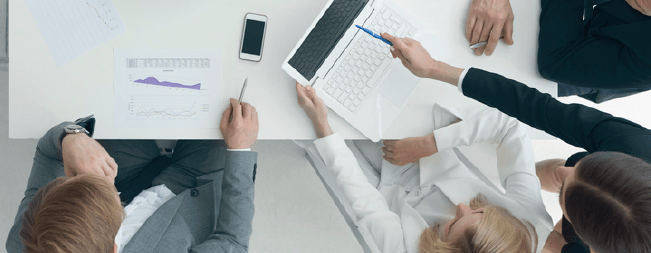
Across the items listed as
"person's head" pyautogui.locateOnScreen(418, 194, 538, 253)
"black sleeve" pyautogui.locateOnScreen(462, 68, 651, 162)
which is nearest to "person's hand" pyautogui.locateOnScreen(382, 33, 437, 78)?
"black sleeve" pyautogui.locateOnScreen(462, 68, 651, 162)

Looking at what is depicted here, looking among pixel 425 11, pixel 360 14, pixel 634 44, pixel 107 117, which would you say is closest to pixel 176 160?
pixel 107 117

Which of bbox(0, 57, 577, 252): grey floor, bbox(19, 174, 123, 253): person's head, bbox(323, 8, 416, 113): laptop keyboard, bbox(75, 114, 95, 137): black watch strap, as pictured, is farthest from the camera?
bbox(0, 57, 577, 252): grey floor

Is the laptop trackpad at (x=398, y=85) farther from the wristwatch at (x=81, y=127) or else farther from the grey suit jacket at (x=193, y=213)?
the wristwatch at (x=81, y=127)

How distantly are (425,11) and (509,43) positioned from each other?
10.2 inches

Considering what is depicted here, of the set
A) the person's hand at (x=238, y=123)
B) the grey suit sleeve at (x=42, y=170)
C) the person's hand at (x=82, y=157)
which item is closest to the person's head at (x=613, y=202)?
the person's hand at (x=238, y=123)

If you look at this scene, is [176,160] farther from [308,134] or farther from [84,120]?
[308,134]

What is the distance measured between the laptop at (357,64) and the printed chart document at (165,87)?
21cm

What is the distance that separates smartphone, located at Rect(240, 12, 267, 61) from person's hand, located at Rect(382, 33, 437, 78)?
0.33 meters

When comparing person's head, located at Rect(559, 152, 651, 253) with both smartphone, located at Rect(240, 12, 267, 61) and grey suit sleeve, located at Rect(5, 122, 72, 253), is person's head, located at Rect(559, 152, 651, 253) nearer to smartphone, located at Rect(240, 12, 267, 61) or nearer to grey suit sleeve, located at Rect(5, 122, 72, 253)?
smartphone, located at Rect(240, 12, 267, 61)

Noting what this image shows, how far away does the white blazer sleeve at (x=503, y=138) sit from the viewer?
105cm

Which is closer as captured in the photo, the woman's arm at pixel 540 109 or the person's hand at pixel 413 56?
the woman's arm at pixel 540 109

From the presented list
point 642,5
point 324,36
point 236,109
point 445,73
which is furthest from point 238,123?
point 642,5

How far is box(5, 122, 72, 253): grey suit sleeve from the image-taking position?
0.89 metres

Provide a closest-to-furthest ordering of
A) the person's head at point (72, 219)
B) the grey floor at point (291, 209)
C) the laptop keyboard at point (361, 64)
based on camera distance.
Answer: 1. the person's head at point (72, 219)
2. the laptop keyboard at point (361, 64)
3. the grey floor at point (291, 209)
